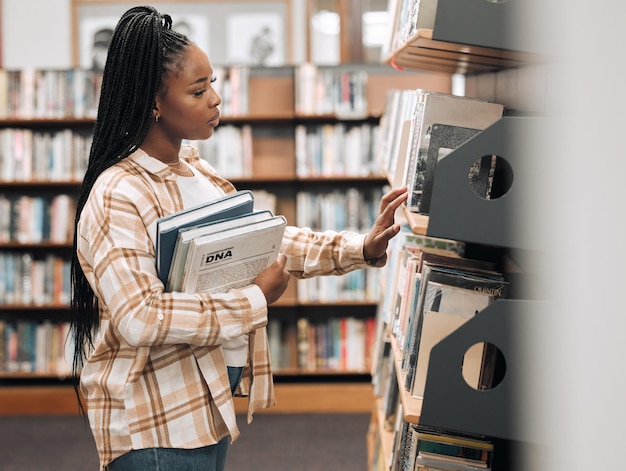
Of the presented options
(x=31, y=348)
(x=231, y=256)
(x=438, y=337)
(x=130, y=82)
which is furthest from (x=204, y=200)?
(x=31, y=348)

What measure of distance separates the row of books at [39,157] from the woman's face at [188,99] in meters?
2.95

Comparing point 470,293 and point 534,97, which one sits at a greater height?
point 534,97

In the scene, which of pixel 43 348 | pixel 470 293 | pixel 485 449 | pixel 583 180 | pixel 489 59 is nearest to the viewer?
pixel 583 180

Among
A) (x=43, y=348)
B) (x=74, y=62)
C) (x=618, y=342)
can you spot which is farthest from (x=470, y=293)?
(x=74, y=62)

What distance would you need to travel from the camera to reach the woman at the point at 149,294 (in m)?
1.35

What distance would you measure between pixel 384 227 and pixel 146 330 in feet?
1.94

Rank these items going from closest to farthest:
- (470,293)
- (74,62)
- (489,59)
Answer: (470,293) → (489,59) → (74,62)

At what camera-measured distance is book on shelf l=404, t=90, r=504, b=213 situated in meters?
1.45

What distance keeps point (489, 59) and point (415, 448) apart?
84 cm

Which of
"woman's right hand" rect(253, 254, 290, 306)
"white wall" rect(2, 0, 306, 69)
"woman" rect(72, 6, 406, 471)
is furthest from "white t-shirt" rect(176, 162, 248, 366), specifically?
"white wall" rect(2, 0, 306, 69)

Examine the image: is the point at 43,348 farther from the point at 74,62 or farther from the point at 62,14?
the point at 62,14

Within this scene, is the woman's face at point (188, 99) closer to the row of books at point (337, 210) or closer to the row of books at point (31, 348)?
the row of books at point (337, 210)

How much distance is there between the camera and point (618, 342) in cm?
61

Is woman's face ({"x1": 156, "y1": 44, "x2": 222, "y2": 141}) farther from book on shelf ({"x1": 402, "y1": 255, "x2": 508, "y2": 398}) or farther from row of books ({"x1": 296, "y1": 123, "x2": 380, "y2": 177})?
row of books ({"x1": 296, "y1": 123, "x2": 380, "y2": 177})
